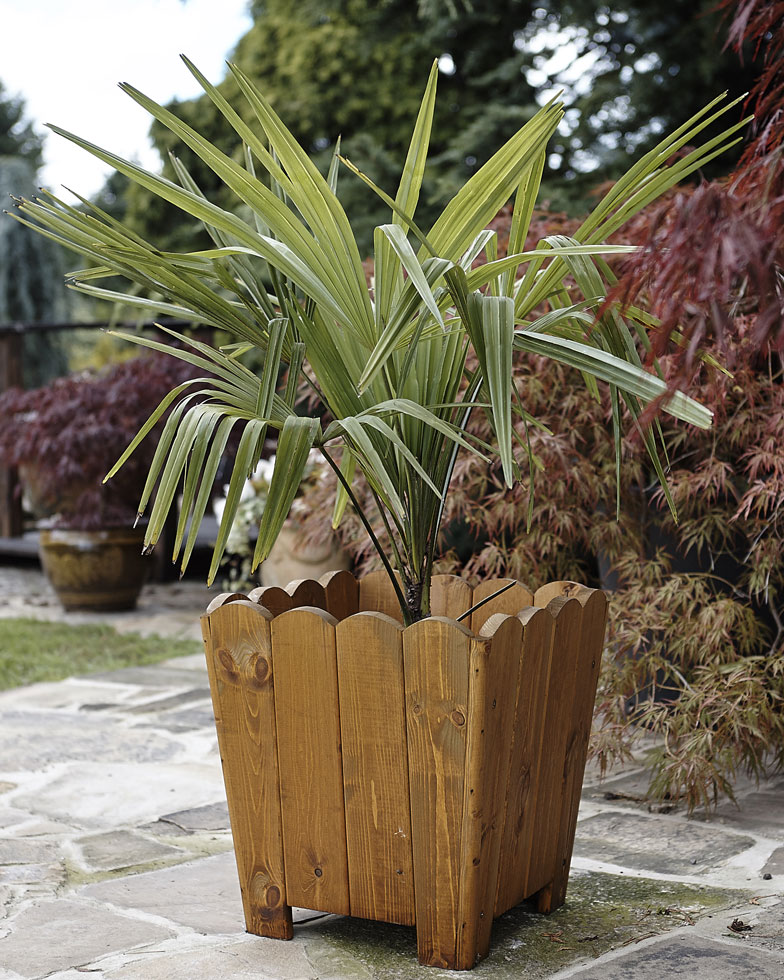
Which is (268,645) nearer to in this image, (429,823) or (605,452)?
(429,823)

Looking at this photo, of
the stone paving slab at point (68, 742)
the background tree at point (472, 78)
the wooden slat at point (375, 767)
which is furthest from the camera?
the background tree at point (472, 78)

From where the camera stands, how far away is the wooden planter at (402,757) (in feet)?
5.15

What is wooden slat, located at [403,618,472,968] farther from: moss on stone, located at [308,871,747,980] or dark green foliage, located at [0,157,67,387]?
dark green foliage, located at [0,157,67,387]

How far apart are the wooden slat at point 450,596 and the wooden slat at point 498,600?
0.02 m

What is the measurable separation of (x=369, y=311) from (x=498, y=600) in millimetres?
654

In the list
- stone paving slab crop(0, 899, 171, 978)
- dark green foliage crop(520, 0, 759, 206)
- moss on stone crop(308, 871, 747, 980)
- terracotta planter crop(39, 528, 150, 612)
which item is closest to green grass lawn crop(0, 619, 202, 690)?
terracotta planter crop(39, 528, 150, 612)

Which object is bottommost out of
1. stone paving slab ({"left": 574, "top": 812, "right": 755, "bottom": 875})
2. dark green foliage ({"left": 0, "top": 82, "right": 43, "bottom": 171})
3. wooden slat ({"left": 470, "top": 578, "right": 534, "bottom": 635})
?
stone paving slab ({"left": 574, "top": 812, "right": 755, "bottom": 875})

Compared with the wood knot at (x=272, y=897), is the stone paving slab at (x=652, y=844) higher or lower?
lower

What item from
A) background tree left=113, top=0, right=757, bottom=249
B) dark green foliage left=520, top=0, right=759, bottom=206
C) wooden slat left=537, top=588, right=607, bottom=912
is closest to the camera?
wooden slat left=537, top=588, right=607, bottom=912

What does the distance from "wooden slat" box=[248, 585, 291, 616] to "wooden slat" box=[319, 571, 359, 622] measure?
0.42 feet

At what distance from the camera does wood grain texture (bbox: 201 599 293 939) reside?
1719 mm

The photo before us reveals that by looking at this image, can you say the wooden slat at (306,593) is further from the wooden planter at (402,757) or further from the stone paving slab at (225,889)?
the stone paving slab at (225,889)

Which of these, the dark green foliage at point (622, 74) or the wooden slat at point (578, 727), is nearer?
the wooden slat at point (578, 727)

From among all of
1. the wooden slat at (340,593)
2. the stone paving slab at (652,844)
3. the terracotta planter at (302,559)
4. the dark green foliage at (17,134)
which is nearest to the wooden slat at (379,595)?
the wooden slat at (340,593)
